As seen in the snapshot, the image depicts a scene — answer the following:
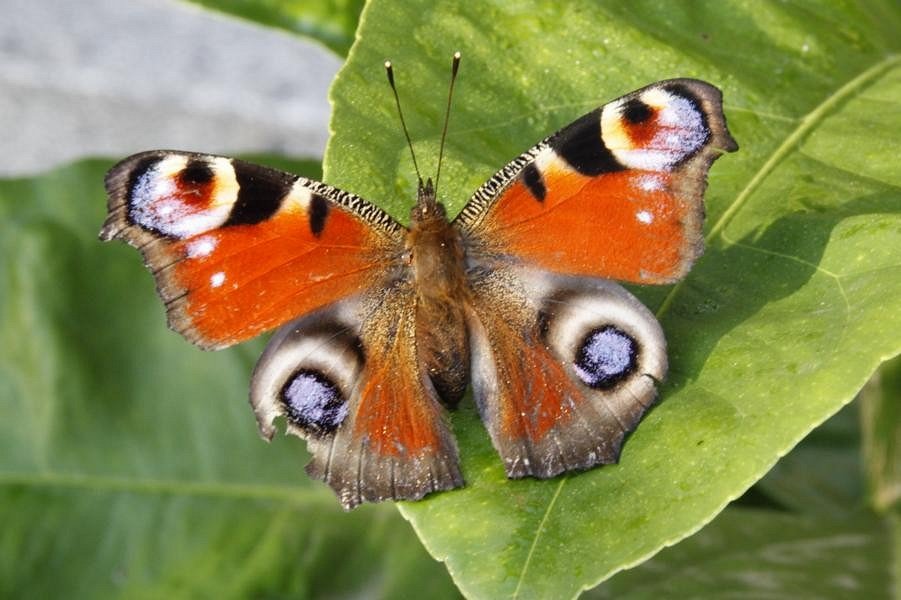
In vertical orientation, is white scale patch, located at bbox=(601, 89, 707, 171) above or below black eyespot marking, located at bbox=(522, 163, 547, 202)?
above

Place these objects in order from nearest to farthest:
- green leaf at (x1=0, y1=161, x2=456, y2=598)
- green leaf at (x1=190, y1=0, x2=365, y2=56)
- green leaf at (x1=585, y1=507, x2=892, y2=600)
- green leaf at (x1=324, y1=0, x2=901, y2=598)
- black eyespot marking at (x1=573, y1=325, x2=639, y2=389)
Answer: green leaf at (x1=324, y1=0, x2=901, y2=598) → black eyespot marking at (x1=573, y1=325, x2=639, y2=389) → green leaf at (x1=585, y1=507, x2=892, y2=600) → green leaf at (x1=0, y1=161, x2=456, y2=598) → green leaf at (x1=190, y1=0, x2=365, y2=56)

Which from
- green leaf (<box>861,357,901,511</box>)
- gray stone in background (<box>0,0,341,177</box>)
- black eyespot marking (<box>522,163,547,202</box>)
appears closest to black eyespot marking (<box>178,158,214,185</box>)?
black eyespot marking (<box>522,163,547,202</box>)

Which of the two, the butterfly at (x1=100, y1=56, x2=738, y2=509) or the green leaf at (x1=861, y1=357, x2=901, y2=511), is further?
the green leaf at (x1=861, y1=357, x2=901, y2=511)

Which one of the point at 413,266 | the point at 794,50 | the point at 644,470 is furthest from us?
the point at 794,50

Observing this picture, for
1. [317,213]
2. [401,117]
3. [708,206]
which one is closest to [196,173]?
[317,213]

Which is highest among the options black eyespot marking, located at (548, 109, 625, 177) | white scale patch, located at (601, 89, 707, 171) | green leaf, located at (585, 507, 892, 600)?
white scale patch, located at (601, 89, 707, 171)

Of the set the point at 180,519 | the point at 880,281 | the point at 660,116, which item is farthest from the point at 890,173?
the point at 180,519

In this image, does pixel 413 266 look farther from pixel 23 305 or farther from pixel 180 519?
pixel 23 305

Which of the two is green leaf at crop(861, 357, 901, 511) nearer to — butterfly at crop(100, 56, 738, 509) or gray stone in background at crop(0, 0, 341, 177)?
butterfly at crop(100, 56, 738, 509)
